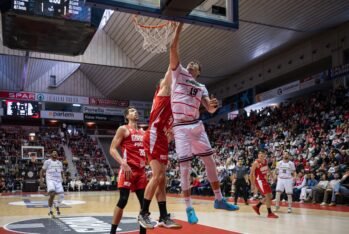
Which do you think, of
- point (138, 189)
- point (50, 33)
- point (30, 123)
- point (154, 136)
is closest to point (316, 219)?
point (138, 189)

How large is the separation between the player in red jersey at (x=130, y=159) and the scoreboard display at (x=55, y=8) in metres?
6.87

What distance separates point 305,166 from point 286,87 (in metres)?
7.77

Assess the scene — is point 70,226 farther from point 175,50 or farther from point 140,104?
point 140,104

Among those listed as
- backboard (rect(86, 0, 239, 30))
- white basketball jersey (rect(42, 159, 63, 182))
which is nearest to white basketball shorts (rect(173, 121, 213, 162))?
backboard (rect(86, 0, 239, 30))

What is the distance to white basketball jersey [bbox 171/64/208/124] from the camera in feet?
14.8

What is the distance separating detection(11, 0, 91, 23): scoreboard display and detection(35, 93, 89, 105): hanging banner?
66.4 ft

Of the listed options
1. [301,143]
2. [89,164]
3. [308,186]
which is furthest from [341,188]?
[89,164]

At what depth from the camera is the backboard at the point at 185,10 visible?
514 cm

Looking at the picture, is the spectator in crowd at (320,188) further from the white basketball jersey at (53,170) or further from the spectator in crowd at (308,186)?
the white basketball jersey at (53,170)

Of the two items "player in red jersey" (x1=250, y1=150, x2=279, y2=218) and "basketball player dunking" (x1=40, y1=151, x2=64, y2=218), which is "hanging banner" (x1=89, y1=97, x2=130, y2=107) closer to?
"basketball player dunking" (x1=40, y1=151, x2=64, y2=218)

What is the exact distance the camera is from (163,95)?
4.99 meters

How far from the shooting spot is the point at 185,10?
5.06 metres

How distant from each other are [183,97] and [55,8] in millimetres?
9182

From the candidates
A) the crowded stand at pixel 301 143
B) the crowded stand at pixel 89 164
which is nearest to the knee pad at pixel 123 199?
the crowded stand at pixel 301 143
